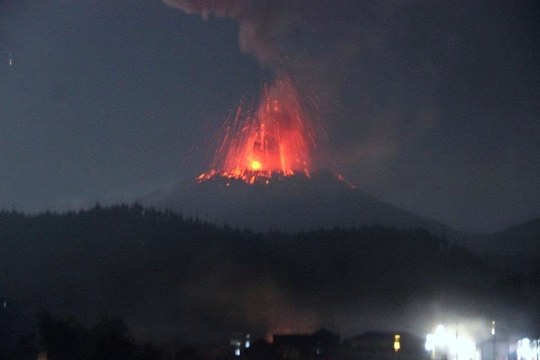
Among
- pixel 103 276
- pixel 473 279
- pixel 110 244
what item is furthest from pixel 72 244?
pixel 473 279

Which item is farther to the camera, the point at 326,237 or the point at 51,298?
the point at 326,237

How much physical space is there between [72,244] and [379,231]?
17315 millimetres

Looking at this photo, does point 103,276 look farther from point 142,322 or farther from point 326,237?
point 326,237

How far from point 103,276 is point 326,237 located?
1354cm

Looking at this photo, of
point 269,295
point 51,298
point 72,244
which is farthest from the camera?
point 72,244

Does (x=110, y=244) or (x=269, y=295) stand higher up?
(x=110, y=244)

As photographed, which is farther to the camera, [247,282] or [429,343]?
[247,282]

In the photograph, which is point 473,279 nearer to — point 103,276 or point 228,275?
point 228,275

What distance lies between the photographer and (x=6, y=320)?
1041 inches

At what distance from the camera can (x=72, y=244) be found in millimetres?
39594

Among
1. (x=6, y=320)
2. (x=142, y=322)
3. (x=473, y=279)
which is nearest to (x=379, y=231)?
(x=473, y=279)

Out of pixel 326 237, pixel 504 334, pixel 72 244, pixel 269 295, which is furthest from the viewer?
Answer: pixel 326 237

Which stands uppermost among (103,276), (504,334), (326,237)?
(326,237)

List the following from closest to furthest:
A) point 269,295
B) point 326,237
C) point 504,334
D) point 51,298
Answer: point 504,334
point 51,298
point 269,295
point 326,237
